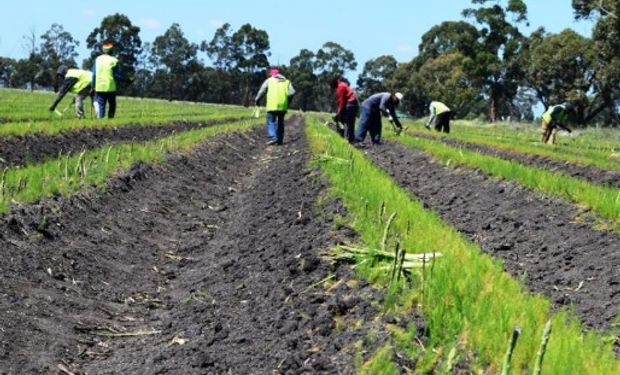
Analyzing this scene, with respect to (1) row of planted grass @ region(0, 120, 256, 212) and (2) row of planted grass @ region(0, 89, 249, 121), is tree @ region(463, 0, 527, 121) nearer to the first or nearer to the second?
(2) row of planted grass @ region(0, 89, 249, 121)

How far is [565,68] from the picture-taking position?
151ft

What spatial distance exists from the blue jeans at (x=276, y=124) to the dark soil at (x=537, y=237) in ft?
12.4

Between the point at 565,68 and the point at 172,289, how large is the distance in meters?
44.6

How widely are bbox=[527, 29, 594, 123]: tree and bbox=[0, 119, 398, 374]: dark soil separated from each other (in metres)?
40.8

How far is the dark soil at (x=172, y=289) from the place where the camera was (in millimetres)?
3529

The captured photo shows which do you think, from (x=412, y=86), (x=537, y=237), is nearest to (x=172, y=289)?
(x=537, y=237)

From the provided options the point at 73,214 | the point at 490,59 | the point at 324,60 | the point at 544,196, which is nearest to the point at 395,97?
the point at 544,196

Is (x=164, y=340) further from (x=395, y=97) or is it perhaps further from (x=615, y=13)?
(x=615, y=13)

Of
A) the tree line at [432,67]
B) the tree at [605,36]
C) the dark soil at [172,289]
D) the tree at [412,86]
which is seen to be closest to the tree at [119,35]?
the tree line at [432,67]

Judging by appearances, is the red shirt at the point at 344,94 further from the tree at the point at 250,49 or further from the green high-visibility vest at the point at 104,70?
the tree at the point at 250,49

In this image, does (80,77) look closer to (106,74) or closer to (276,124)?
(106,74)

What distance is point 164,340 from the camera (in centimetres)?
412

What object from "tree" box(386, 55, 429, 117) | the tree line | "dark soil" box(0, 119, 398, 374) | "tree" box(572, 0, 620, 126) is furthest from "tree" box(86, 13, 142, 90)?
"dark soil" box(0, 119, 398, 374)

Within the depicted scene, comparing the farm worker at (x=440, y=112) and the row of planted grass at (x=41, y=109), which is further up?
the farm worker at (x=440, y=112)
